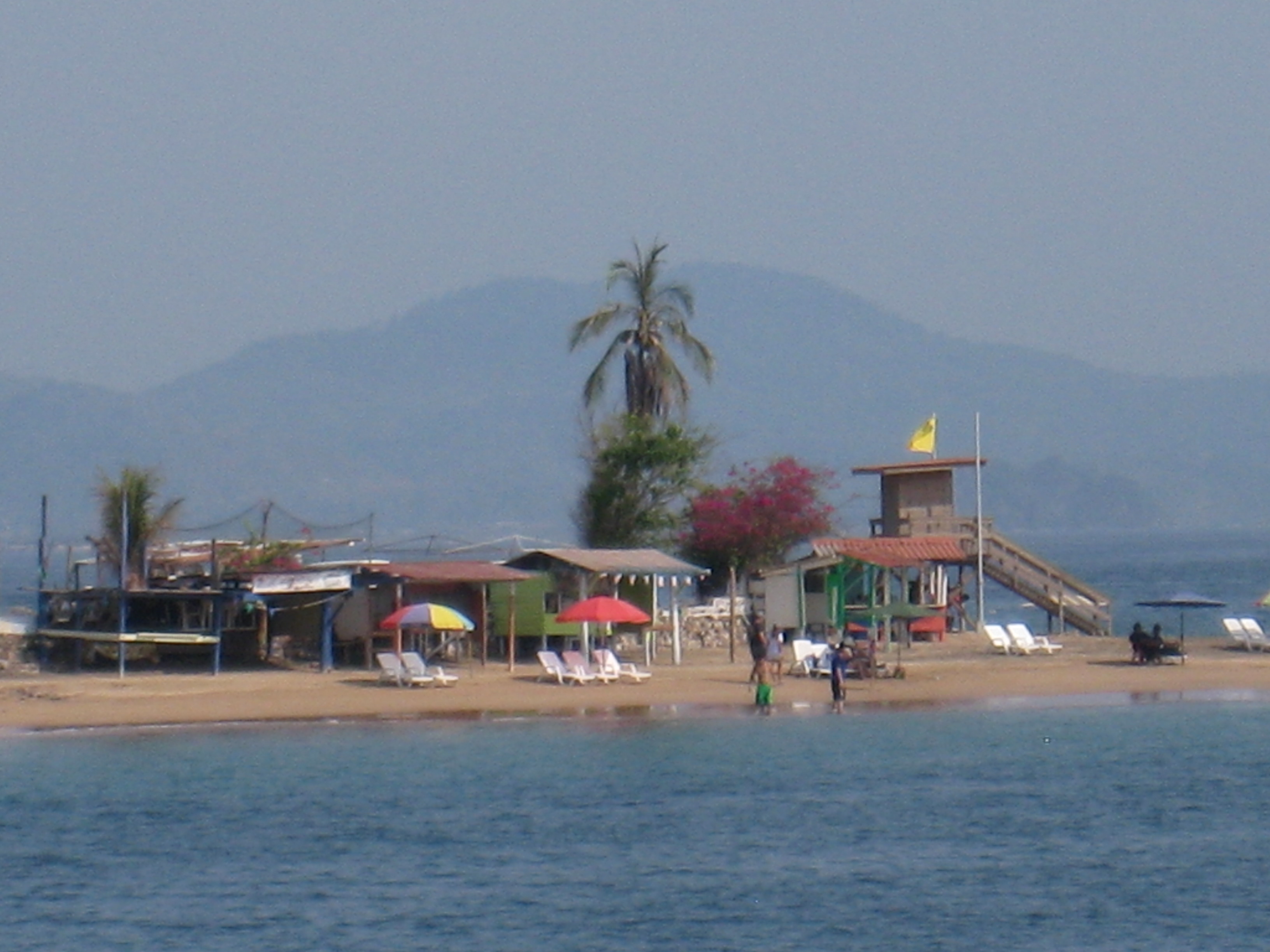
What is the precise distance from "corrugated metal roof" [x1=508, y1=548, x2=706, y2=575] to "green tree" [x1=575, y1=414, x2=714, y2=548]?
8692 mm

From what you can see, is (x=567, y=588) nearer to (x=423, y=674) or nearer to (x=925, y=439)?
(x=423, y=674)

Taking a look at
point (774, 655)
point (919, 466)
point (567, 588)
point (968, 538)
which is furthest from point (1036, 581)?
point (567, 588)

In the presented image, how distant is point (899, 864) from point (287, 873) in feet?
23.2

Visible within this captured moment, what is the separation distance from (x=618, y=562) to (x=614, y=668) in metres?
3.56

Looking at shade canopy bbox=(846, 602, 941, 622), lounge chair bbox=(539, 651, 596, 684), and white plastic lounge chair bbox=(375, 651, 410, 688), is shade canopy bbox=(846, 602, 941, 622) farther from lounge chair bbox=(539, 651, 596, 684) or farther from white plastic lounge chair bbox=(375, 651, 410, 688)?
white plastic lounge chair bbox=(375, 651, 410, 688)

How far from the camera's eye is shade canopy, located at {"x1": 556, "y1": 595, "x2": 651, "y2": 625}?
1516 inches

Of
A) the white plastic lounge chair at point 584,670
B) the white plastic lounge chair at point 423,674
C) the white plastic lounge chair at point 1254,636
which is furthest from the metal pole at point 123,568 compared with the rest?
the white plastic lounge chair at point 1254,636

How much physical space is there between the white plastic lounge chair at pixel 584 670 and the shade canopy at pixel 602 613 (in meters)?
0.74

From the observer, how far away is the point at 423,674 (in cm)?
3819

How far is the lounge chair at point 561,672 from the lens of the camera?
128ft

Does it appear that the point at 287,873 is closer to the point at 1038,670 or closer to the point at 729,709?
the point at 729,709

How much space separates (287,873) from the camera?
23.6 meters

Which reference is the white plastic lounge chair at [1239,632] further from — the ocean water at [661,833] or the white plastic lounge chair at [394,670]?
the white plastic lounge chair at [394,670]

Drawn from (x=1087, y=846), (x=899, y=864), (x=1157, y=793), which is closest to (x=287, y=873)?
(x=899, y=864)
